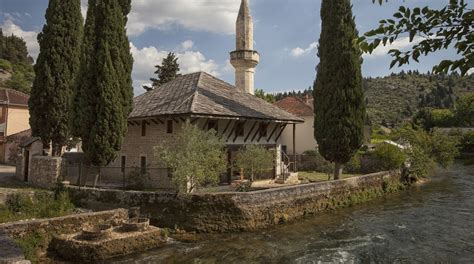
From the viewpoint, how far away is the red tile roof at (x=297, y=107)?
36438mm

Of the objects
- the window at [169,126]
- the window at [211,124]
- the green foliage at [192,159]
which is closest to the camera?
the green foliage at [192,159]

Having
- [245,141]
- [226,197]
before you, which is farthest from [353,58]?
[226,197]

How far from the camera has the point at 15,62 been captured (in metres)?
83.4

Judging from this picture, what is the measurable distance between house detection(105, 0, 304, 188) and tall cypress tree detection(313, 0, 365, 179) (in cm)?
349

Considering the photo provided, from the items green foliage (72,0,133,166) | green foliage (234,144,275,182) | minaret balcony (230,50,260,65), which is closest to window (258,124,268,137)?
green foliage (234,144,275,182)

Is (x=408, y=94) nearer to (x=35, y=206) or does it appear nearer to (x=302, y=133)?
(x=302, y=133)

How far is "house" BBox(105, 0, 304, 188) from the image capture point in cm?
1889

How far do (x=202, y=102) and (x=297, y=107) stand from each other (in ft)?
66.5

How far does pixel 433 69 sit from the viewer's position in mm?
3418

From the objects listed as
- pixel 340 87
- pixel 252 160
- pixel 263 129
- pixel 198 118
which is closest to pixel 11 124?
pixel 198 118

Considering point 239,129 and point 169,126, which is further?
point 239,129

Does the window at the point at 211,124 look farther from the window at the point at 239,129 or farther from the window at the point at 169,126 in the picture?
the window at the point at 169,126

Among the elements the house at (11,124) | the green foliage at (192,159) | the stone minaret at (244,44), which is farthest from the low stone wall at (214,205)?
the house at (11,124)

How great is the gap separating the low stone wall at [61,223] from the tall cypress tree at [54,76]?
7.99 meters
